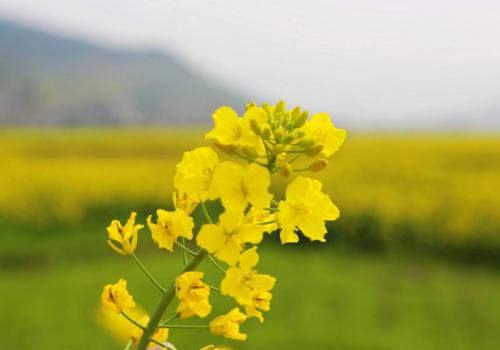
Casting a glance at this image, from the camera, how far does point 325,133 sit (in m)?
0.98

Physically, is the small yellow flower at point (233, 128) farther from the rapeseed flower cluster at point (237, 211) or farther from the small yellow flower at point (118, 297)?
the small yellow flower at point (118, 297)

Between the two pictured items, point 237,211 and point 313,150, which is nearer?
point 237,211

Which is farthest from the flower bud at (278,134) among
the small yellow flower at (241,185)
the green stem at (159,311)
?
the green stem at (159,311)

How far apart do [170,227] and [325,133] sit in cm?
30

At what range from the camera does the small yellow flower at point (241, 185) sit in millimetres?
824

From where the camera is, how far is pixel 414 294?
675 cm

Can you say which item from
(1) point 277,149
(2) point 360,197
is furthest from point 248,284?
(2) point 360,197

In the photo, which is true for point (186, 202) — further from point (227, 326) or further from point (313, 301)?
point (313, 301)

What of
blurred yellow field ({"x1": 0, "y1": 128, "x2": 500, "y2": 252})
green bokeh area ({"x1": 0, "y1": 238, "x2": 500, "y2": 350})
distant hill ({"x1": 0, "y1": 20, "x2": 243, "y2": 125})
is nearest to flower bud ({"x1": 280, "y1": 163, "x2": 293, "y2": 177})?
green bokeh area ({"x1": 0, "y1": 238, "x2": 500, "y2": 350})

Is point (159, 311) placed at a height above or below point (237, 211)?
below

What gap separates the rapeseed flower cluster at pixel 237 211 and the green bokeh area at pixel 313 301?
430cm

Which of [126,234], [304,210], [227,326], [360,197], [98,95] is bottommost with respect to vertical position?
[98,95]

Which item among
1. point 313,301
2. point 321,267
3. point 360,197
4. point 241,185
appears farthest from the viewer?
point 360,197

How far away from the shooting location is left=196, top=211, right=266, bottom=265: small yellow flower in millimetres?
822
